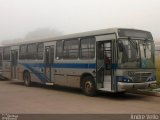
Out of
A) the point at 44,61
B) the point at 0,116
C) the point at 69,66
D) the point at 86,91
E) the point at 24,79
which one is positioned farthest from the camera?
the point at 24,79

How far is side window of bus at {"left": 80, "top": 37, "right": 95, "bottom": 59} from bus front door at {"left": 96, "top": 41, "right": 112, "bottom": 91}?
0.40 m

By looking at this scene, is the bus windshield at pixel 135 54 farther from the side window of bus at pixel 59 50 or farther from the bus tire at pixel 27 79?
the bus tire at pixel 27 79

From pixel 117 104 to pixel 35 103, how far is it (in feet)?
10.3

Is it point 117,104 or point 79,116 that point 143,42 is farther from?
point 79,116

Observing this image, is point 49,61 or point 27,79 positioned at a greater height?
point 49,61

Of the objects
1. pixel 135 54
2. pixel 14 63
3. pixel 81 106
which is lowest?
pixel 81 106

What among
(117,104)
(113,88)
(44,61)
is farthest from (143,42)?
(44,61)

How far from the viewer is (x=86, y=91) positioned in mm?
16266

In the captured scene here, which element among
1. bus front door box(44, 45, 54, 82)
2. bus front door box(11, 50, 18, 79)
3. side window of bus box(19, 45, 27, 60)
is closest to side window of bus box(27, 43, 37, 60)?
side window of bus box(19, 45, 27, 60)

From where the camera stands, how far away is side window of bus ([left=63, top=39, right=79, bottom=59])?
17.2 m

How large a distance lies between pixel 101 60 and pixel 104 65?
351mm

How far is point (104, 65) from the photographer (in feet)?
50.4

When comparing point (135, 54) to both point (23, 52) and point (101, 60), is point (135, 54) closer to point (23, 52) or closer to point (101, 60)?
point (101, 60)

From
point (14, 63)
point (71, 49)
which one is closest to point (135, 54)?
point (71, 49)
